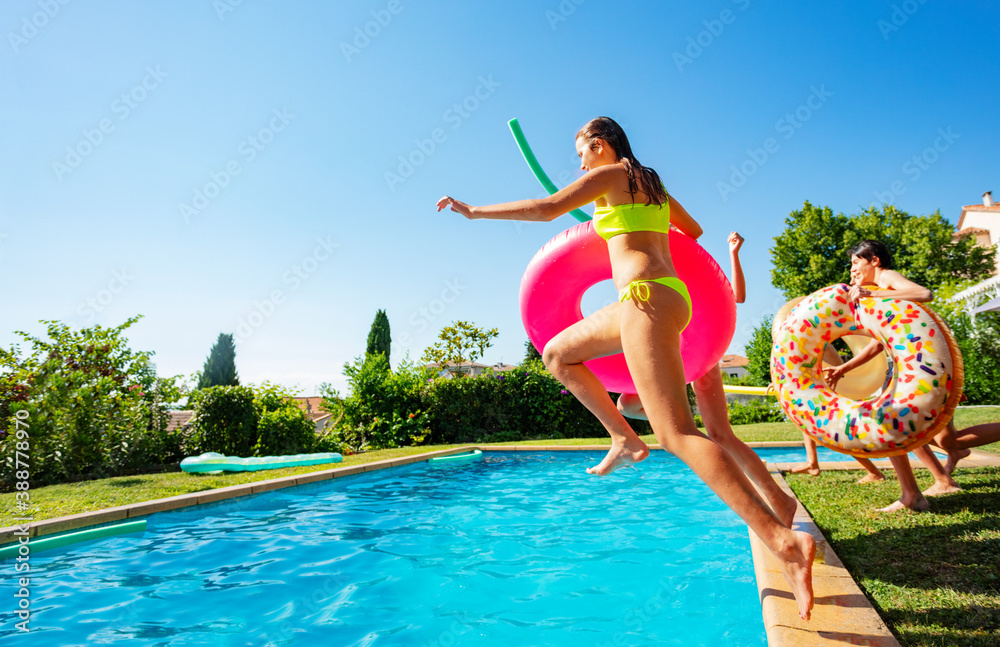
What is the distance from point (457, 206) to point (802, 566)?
198 centimetres

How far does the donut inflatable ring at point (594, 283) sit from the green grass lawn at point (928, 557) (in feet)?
4.35

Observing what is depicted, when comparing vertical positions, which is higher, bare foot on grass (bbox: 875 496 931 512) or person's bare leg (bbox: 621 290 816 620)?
person's bare leg (bbox: 621 290 816 620)

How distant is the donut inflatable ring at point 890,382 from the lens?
2.68 metres

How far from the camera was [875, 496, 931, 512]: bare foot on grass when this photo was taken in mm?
3959

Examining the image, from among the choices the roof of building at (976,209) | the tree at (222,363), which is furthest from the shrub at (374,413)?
the roof of building at (976,209)

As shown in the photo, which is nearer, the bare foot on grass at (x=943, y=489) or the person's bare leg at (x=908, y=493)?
the person's bare leg at (x=908, y=493)

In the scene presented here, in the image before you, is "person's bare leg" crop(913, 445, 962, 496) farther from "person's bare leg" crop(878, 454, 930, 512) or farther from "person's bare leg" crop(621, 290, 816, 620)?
"person's bare leg" crop(621, 290, 816, 620)

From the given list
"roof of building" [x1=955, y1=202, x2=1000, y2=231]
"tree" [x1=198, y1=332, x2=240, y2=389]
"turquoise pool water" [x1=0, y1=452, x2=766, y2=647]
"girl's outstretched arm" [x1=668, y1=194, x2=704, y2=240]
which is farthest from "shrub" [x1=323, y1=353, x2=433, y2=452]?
"roof of building" [x1=955, y1=202, x2=1000, y2=231]

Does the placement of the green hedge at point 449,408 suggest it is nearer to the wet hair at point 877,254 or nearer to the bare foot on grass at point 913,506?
the bare foot on grass at point 913,506

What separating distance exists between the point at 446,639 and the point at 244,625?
1286 millimetres

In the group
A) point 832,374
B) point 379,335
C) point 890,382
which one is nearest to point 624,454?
point 890,382

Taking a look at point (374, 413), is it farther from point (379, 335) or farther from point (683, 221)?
point (379, 335)

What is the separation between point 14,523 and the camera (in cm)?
515

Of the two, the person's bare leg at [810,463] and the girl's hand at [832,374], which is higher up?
the girl's hand at [832,374]
